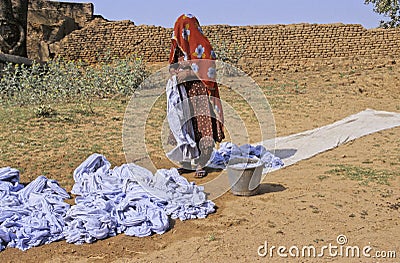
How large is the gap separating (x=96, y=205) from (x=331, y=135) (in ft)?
12.3

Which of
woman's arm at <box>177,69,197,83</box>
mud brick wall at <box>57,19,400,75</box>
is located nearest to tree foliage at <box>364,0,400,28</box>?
mud brick wall at <box>57,19,400,75</box>

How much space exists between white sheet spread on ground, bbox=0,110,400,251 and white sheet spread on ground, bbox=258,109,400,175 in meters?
1.81

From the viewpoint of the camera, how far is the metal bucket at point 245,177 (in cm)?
417

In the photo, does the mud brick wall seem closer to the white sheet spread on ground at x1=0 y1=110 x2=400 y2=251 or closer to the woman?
the woman

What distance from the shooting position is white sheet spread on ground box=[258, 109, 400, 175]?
5.87 meters

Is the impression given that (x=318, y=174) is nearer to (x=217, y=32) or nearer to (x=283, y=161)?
(x=283, y=161)

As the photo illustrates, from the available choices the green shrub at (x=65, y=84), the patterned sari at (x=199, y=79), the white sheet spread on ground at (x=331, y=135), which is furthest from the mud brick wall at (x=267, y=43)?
the patterned sari at (x=199, y=79)

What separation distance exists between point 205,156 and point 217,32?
10.8 m

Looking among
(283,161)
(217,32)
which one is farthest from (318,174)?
(217,32)

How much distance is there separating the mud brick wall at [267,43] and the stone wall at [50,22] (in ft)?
2.11

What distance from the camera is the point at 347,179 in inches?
183

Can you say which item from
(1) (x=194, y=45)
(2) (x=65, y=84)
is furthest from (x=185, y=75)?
(2) (x=65, y=84)

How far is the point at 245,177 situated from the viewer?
13.8ft

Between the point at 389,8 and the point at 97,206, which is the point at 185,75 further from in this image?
the point at 389,8
